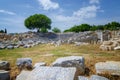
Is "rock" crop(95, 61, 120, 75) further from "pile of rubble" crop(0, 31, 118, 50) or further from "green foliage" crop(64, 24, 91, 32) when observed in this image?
"green foliage" crop(64, 24, 91, 32)

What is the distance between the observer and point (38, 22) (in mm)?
59750

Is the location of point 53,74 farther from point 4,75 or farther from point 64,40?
point 64,40

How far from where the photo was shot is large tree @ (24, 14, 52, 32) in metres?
59.8

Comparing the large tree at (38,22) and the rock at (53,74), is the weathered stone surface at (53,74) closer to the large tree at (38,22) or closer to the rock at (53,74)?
the rock at (53,74)

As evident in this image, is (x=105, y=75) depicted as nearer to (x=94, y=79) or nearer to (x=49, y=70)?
(x=94, y=79)

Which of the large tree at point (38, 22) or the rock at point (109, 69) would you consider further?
the large tree at point (38, 22)

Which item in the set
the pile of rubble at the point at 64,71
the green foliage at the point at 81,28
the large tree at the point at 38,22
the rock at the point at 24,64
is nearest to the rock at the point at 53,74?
the pile of rubble at the point at 64,71

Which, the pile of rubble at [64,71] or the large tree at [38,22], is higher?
the large tree at [38,22]

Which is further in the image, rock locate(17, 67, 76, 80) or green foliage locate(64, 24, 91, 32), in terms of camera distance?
green foliage locate(64, 24, 91, 32)

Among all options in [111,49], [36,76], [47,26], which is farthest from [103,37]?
[47,26]

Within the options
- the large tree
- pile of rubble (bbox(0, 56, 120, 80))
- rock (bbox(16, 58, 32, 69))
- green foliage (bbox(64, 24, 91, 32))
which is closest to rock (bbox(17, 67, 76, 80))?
pile of rubble (bbox(0, 56, 120, 80))

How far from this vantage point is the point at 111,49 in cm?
1259

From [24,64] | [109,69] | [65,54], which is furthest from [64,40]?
[109,69]

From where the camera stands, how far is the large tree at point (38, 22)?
5975 cm
